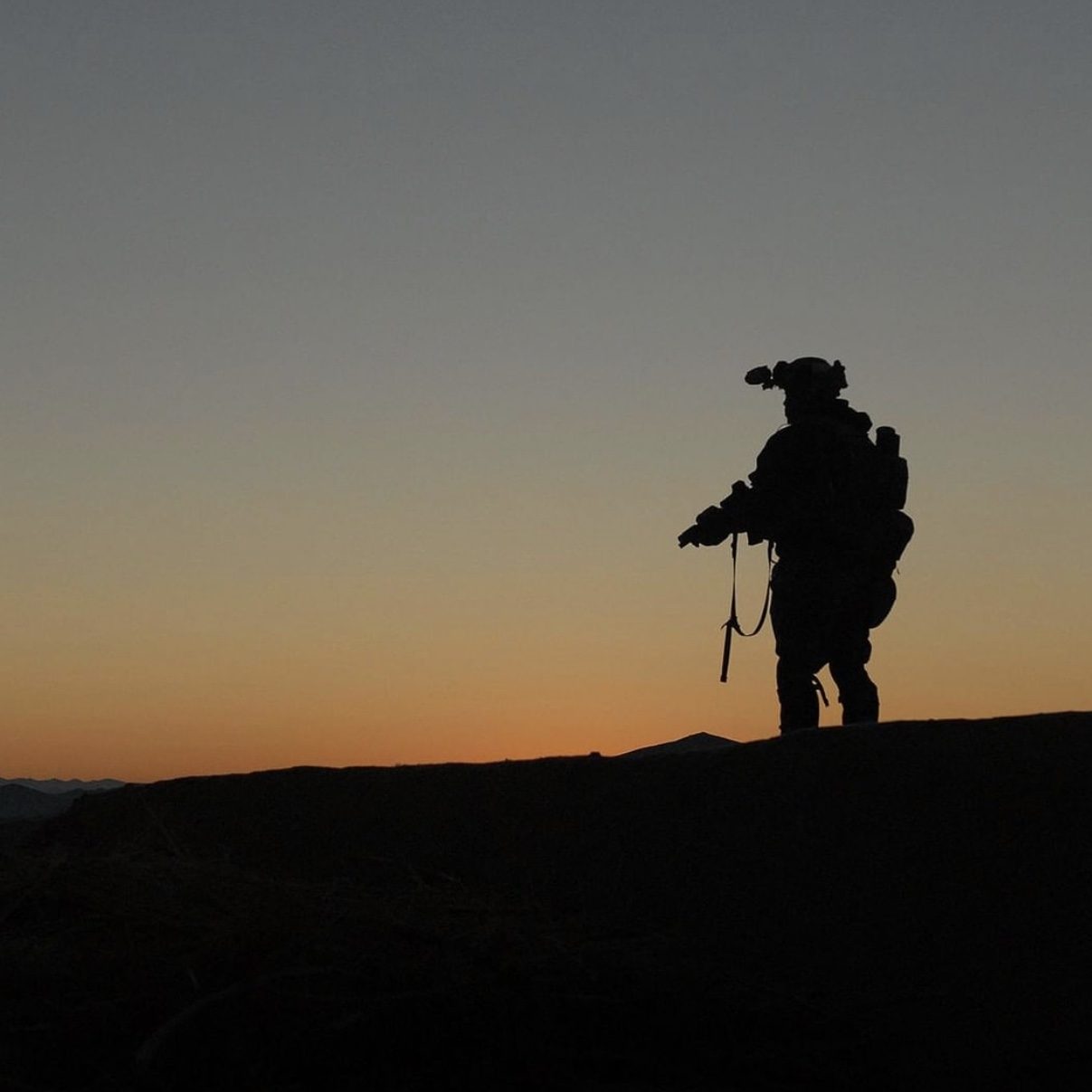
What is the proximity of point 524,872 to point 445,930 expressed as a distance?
0.95 meters

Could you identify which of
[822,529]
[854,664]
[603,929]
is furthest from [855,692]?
[603,929]

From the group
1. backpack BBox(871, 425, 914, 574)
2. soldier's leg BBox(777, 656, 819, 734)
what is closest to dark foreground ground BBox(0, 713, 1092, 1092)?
soldier's leg BBox(777, 656, 819, 734)

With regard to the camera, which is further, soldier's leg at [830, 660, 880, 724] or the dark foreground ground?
soldier's leg at [830, 660, 880, 724]

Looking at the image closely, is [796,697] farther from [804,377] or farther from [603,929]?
[603,929]

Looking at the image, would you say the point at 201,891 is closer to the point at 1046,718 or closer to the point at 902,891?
the point at 902,891

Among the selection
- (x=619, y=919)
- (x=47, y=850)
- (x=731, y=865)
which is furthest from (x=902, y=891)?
(x=47, y=850)

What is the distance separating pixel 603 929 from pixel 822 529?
3.32 meters

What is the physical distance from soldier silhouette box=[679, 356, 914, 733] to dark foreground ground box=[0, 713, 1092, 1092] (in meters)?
2.09

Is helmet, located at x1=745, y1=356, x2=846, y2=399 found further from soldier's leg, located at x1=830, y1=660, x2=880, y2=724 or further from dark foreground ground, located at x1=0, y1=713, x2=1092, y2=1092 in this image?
dark foreground ground, located at x1=0, y1=713, x2=1092, y2=1092

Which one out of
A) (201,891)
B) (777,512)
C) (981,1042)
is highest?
(777,512)

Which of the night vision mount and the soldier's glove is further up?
the night vision mount

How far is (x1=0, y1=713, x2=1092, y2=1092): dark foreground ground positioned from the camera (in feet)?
14.9

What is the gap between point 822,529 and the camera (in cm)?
832

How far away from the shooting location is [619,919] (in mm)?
5691
